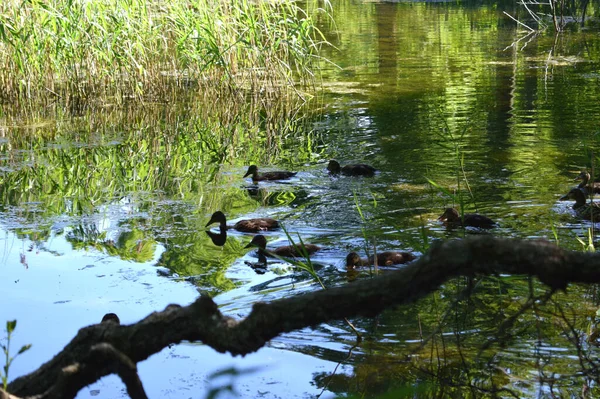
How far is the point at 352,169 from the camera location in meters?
8.73

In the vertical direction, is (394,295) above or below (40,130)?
above

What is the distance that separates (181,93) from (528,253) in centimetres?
1218

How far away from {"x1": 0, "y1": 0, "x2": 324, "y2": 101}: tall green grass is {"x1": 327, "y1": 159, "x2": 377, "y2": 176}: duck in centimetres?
361

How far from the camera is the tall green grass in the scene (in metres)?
12.0

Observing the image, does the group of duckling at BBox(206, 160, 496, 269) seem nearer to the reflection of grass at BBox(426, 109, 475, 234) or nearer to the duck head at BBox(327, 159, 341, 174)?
the reflection of grass at BBox(426, 109, 475, 234)

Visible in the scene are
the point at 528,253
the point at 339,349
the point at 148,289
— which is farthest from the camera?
A: the point at 148,289

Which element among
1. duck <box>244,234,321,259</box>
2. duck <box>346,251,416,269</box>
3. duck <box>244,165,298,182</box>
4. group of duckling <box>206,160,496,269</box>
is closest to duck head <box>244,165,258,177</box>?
duck <box>244,165,298,182</box>

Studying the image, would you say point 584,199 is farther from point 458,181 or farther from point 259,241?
point 259,241

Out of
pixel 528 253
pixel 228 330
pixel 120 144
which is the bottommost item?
pixel 120 144

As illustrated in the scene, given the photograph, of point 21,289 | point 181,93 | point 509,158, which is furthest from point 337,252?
point 181,93

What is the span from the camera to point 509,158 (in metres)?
9.34

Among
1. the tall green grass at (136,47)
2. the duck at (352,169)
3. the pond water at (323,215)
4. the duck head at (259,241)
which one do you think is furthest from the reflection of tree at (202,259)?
the tall green grass at (136,47)

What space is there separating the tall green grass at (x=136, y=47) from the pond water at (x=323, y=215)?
20.7 inches

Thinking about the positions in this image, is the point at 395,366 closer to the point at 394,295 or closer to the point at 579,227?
the point at 394,295
